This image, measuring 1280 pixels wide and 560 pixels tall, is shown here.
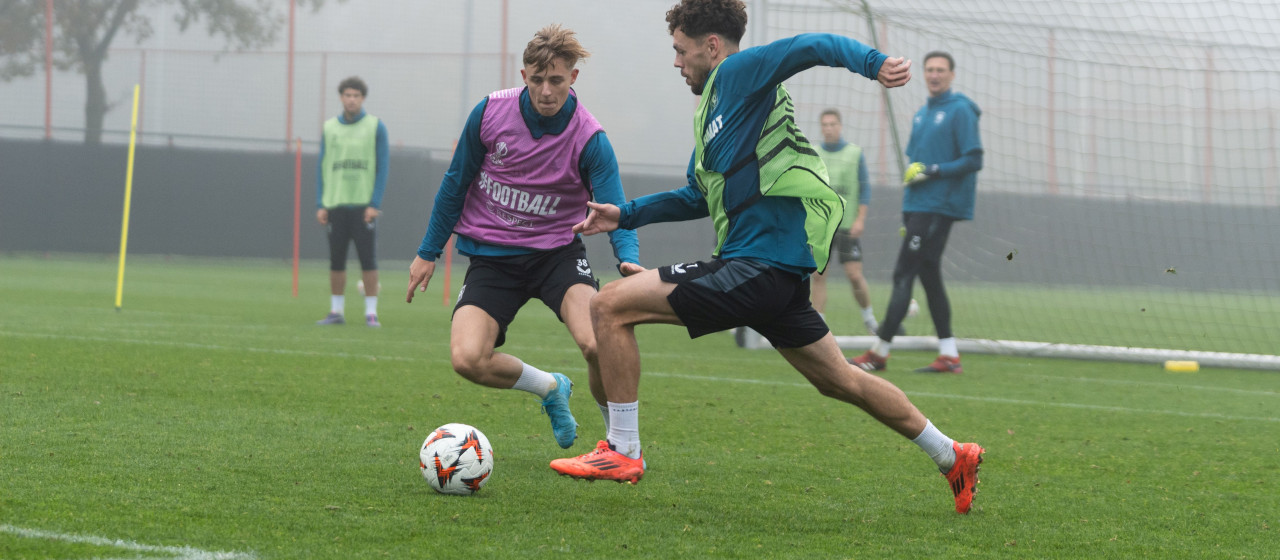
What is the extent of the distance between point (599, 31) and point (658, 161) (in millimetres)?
3084

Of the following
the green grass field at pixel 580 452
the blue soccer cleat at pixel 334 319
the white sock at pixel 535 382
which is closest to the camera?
the green grass field at pixel 580 452

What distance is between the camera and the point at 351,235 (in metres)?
10.9

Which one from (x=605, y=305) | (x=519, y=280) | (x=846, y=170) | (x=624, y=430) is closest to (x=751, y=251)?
(x=605, y=305)

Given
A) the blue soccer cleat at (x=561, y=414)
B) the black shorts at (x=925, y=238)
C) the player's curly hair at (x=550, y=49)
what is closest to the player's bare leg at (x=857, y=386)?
the blue soccer cleat at (x=561, y=414)

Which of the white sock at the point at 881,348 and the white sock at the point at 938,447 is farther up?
the white sock at the point at 938,447

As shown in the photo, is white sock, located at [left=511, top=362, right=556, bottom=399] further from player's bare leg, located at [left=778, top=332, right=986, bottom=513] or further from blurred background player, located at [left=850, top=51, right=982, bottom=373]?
blurred background player, located at [left=850, top=51, right=982, bottom=373]

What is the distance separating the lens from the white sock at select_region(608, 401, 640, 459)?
163 inches

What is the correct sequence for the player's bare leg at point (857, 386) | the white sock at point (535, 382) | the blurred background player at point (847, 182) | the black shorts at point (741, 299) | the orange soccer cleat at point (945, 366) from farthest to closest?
the blurred background player at point (847, 182), the orange soccer cleat at point (945, 366), the white sock at point (535, 382), the player's bare leg at point (857, 386), the black shorts at point (741, 299)

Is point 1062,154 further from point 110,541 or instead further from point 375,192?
A: point 110,541

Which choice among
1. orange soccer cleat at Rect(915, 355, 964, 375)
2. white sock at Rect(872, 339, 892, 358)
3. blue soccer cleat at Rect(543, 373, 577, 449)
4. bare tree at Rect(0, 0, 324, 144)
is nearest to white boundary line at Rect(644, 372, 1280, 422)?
white sock at Rect(872, 339, 892, 358)

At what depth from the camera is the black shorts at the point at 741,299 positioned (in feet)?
12.7

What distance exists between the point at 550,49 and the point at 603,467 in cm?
170

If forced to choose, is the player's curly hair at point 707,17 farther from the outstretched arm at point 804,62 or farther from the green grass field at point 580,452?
the green grass field at point 580,452

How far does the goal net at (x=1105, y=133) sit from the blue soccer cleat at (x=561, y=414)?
5503mm
